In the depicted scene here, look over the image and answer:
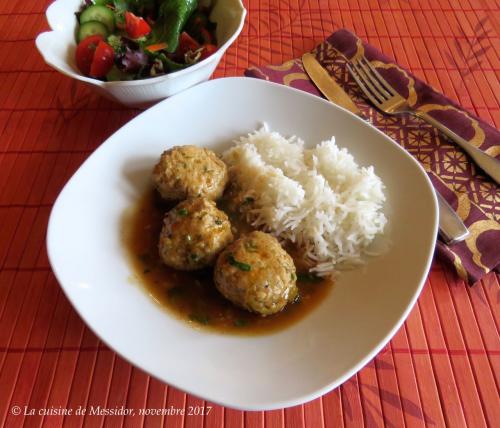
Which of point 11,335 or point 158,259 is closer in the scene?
point 11,335

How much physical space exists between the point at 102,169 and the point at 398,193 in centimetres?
161

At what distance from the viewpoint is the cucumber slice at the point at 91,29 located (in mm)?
2779

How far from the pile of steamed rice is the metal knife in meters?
0.33

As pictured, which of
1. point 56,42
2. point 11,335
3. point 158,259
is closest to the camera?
point 11,335

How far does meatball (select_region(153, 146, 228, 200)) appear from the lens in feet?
7.43

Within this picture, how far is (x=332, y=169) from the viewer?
7.79 ft

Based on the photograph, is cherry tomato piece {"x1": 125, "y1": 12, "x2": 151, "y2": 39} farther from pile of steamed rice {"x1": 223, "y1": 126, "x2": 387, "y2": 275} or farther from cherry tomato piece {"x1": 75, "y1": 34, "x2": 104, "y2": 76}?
pile of steamed rice {"x1": 223, "y1": 126, "x2": 387, "y2": 275}

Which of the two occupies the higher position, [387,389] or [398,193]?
[398,193]

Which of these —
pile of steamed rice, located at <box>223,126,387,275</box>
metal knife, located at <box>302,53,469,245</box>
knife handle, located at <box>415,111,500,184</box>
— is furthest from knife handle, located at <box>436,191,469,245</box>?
knife handle, located at <box>415,111,500,184</box>

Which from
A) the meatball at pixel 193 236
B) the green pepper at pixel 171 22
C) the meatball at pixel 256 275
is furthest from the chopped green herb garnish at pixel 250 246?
the green pepper at pixel 171 22

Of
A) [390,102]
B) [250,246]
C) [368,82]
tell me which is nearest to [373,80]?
[368,82]

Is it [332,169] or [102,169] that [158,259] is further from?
[332,169]

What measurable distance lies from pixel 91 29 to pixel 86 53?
0.70 ft

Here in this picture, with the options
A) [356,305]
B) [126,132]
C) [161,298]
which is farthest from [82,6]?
[356,305]
